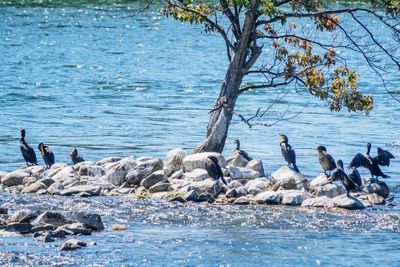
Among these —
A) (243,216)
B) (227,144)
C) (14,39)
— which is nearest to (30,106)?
(227,144)

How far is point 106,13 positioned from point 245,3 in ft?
262

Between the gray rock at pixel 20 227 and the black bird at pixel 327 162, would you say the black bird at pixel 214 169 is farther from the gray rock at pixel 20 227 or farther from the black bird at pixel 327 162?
the gray rock at pixel 20 227

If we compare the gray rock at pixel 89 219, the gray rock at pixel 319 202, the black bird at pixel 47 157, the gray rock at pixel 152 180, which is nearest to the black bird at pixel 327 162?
the gray rock at pixel 319 202

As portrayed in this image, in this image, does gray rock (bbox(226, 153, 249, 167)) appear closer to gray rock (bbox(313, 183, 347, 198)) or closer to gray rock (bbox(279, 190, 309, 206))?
gray rock (bbox(313, 183, 347, 198))

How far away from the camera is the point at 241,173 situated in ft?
82.6

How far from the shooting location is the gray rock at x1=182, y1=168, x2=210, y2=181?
2452cm

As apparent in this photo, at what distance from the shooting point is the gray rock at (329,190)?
77.8 ft

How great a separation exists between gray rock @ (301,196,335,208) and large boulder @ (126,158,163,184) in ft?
13.5

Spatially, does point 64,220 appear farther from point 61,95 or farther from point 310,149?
point 61,95

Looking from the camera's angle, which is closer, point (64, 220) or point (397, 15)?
point (64, 220)

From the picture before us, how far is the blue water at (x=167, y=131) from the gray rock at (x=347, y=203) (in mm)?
287

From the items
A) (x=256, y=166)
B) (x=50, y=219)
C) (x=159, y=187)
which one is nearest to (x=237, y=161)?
(x=256, y=166)

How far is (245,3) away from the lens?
2448cm

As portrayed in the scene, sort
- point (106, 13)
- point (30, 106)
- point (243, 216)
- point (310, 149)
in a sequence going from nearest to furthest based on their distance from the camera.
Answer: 1. point (243, 216)
2. point (310, 149)
3. point (30, 106)
4. point (106, 13)
